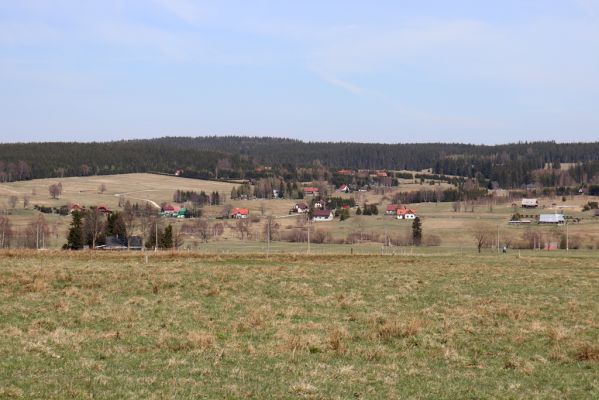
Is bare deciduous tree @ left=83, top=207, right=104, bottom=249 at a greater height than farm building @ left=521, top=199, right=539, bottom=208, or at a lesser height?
greater

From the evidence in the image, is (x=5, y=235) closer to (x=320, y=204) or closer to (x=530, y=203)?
(x=320, y=204)

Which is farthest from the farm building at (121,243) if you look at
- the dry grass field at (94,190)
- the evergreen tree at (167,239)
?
the dry grass field at (94,190)

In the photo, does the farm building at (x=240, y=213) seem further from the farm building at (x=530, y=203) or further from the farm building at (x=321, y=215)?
the farm building at (x=530, y=203)

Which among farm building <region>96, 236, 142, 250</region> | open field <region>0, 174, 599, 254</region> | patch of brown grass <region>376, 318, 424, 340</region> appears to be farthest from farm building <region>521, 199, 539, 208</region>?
patch of brown grass <region>376, 318, 424, 340</region>

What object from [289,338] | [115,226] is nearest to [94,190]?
[115,226]

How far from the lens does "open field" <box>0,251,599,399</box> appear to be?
1196 cm

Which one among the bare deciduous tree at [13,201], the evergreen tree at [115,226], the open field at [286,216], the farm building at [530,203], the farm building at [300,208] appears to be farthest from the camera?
the farm building at [300,208]

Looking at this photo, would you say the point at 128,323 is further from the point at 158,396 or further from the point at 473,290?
the point at 473,290

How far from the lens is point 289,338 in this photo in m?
16.3

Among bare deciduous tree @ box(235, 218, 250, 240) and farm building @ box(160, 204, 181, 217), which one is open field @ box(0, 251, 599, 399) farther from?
farm building @ box(160, 204, 181, 217)

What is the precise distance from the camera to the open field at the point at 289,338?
12.0 metres

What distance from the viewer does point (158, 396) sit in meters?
10.9

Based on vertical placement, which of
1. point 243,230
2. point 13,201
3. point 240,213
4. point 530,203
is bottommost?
point 243,230

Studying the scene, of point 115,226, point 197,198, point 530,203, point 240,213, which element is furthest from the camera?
point 197,198
